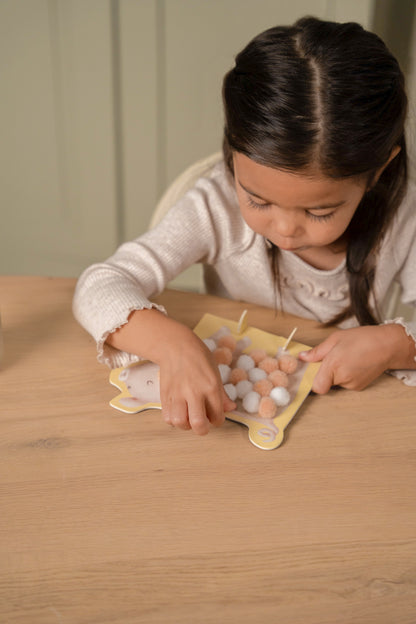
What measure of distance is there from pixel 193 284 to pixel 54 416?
1709mm

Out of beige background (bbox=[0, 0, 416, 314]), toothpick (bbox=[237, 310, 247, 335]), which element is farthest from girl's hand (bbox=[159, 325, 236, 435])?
beige background (bbox=[0, 0, 416, 314])

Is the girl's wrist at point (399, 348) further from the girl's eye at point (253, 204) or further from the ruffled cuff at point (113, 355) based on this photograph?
the ruffled cuff at point (113, 355)

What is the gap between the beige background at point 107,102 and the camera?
183cm

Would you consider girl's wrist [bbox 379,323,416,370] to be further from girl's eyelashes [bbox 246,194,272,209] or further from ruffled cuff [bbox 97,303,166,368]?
ruffled cuff [bbox 97,303,166,368]

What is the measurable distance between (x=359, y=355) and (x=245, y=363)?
0.15 metres

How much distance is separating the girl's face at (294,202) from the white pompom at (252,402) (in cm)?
23

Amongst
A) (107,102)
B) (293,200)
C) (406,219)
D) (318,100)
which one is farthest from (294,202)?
(107,102)

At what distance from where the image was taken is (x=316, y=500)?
1.83ft

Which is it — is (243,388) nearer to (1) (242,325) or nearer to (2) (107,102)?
(1) (242,325)

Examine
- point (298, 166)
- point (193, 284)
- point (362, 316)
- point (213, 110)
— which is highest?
point (298, 166)

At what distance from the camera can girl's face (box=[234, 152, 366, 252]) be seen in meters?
0.69

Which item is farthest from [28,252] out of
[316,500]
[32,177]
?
[316,500]

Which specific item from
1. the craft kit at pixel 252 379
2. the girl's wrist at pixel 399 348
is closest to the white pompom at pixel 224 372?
the craft kit at pixel 252 379

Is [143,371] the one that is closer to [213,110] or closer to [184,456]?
[184,456]
